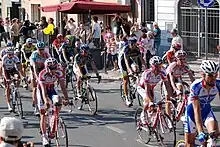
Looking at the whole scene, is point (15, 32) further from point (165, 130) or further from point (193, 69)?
point (165, 130)

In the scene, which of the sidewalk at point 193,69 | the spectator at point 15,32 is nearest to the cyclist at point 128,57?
the sidewalk at point 193,69

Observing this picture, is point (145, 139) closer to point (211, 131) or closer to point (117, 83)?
point (211, 131)

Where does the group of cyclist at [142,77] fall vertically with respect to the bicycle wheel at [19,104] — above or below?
above

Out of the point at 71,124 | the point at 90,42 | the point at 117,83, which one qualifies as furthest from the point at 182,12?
the point at 71,124

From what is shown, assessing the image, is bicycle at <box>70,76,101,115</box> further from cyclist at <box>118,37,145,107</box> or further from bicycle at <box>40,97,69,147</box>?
bicycle at <box>40,97,69,147</box>

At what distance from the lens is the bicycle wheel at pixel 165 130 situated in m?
11.4

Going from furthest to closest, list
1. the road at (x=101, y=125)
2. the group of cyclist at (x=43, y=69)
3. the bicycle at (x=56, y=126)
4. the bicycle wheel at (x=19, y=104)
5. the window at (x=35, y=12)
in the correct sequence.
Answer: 1. the window at (x=35, y=12)
2. the bicycle wheel at (x=19, y=104)
3. the road at (x=101, y=125)
4. the group of cyclist at (x=43, y=69)
5. the bicycle at (x=56, y=126)

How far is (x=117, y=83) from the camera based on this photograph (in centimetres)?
2175

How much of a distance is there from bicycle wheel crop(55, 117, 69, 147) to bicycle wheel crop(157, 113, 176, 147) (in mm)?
1688

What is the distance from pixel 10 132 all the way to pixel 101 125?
8.93 meters

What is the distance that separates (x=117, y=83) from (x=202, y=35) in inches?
208

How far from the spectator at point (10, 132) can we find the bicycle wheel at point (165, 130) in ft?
19.9

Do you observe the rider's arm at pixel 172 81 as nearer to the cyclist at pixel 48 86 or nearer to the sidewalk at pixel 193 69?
the cyclist at pixel 48 86

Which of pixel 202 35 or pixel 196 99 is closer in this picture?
pixel 196 99
